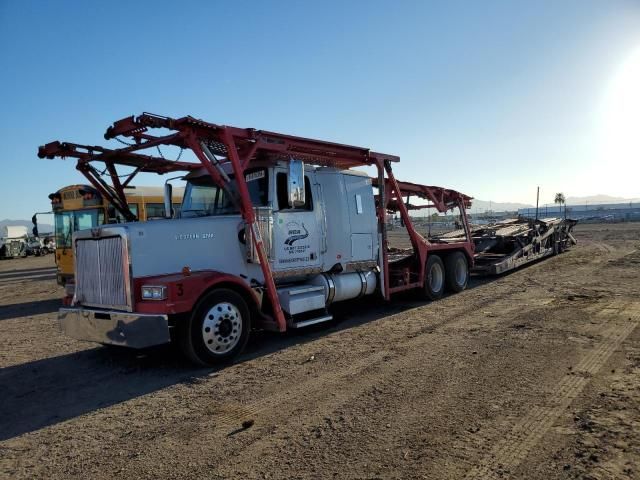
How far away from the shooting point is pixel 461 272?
37.1ft

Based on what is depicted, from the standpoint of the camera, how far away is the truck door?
708 cm

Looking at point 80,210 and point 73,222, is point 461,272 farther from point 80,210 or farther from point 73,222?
point 73,222

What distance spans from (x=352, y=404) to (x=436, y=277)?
643 centimetres

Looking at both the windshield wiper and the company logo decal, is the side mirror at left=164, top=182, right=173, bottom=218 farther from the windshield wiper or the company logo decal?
the company logo decal

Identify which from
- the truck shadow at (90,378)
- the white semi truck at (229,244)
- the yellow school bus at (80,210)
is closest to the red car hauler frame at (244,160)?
the white semi truck at (229,244)

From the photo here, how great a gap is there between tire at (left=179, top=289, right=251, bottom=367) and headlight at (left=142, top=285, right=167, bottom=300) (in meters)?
0.43

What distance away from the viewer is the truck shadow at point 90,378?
4594mm

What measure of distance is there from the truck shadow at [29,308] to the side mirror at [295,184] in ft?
25.2

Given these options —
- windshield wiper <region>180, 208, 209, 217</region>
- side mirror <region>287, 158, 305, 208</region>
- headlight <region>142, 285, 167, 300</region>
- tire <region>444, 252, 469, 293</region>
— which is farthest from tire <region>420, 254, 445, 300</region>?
headlight <region>142, 285, 167, 300</region>

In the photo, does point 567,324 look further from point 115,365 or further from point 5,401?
point 5,401

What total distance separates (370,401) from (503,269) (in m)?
9.72

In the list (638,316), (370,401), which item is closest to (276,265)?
(370,401)

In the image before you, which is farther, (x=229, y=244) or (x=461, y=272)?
(x=461, y=272)

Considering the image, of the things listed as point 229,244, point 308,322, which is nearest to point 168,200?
point 229,244
